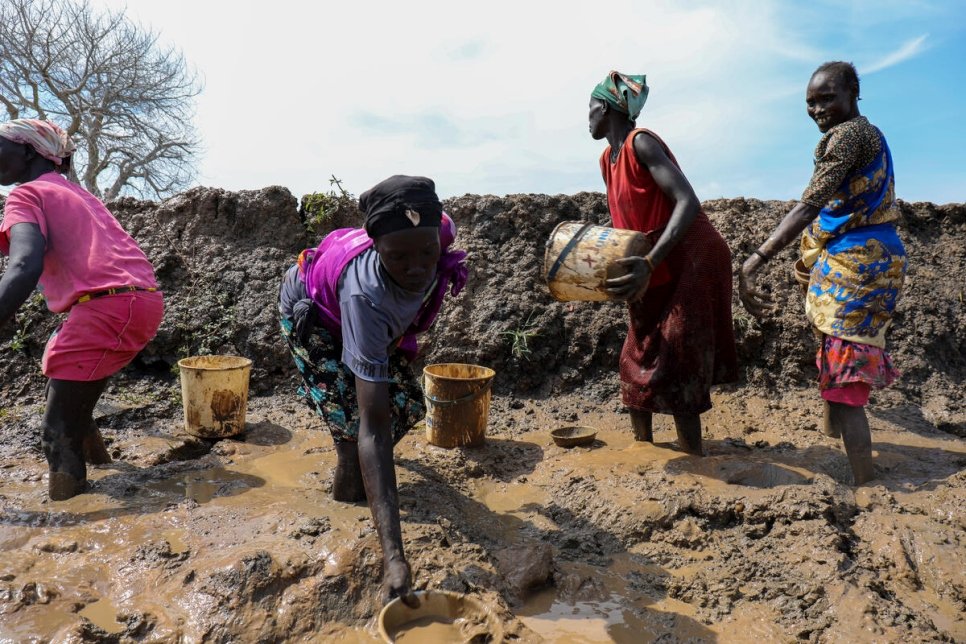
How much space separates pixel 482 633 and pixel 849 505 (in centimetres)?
182

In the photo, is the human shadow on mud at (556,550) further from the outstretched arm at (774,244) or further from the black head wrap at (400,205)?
the outstretched arm at (774,244)

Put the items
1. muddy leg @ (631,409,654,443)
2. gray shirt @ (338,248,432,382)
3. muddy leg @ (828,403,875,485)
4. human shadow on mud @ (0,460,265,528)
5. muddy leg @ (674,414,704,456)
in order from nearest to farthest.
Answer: gray shirt @ (338,248,432,382)
human shadow on mud @ (0,460,265,528)
muddy leg @ (828,403,875,485)
muddy leg @ (674,414,704,456)
muddy leg @ (631,409,654,443)

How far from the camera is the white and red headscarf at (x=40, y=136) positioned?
3.13 m

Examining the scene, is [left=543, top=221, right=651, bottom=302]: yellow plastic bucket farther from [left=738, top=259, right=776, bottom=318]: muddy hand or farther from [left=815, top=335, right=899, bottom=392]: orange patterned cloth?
[left=815, top=335, right=899, bottom=392]: orange patterned cloth

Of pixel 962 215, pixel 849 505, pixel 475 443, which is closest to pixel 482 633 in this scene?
pixel 849 505

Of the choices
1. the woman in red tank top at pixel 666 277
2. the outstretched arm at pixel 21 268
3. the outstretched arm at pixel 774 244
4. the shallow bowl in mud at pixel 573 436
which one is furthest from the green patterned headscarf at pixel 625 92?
the outstretched arm at pixel 21 268

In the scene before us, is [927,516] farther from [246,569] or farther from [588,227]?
[246,569]

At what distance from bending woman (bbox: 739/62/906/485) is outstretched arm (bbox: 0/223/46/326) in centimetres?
329

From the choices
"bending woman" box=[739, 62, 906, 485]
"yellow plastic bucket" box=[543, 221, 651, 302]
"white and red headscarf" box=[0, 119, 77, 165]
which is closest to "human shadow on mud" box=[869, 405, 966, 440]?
"bending woman" box=[739, 62, 906, 485]

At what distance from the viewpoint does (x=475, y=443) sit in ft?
13.5

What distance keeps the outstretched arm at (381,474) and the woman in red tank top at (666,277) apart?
1594 millimetres

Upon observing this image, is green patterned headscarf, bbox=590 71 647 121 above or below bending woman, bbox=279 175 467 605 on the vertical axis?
above

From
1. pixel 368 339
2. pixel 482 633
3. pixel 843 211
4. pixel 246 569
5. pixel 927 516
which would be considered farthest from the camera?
pixel 843 211

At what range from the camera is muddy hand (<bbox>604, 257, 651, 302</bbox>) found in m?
3.07
